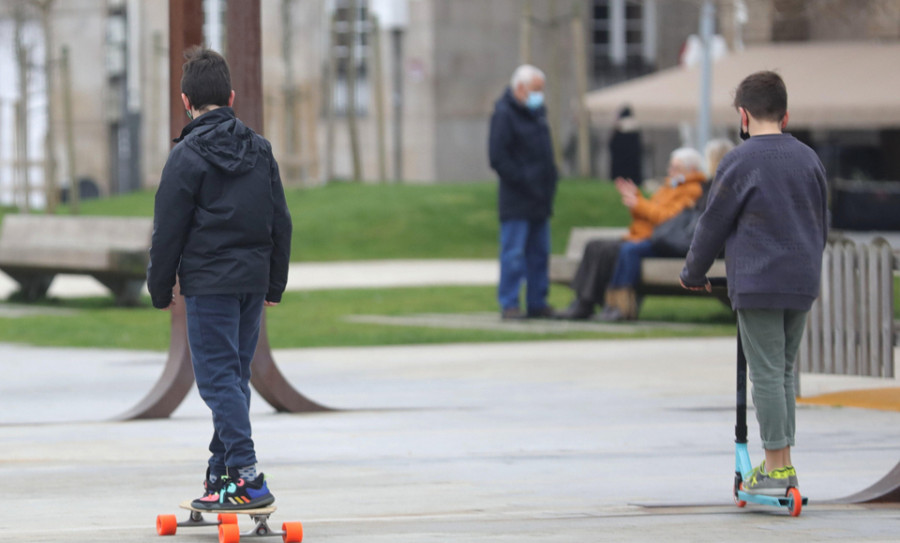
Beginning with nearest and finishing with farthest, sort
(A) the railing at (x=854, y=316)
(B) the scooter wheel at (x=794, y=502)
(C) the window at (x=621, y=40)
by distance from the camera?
(B) the scooter wheel at (x=794, y=502)
(A) the railing at (x=854, y=316)
(C) the window at (x=621, y=40)

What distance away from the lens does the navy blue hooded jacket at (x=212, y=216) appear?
5.20 meters

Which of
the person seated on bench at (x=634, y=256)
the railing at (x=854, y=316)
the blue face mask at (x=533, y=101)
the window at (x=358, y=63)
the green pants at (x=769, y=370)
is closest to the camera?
the green pants at (x=769, y=370)

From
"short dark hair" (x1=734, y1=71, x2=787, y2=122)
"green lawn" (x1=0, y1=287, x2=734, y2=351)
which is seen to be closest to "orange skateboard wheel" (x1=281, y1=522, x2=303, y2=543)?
"short dark hair" (x1=734, y1=71, x2=787, y2=122)

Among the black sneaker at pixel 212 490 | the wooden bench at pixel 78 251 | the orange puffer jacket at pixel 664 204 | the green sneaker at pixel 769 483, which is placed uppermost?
the orange puffer jacket at pixel 664 204

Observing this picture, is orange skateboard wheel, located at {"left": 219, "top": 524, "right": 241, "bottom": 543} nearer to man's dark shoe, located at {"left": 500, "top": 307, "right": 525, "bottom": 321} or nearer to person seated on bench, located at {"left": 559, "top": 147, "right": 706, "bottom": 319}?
person seated on bench, located at {"left": 559, "top": 147, "right": 706, "bottom": 319}

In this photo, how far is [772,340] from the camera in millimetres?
5758

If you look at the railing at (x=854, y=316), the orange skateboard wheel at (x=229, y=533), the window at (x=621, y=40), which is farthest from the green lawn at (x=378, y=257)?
the window at (x=621, y=40)

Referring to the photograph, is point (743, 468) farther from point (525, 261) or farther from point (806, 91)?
point (806, 91)

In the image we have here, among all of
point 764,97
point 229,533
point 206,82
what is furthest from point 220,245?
point 764,97

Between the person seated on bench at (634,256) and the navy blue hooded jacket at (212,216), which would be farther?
the person seated on bench at (634,256)

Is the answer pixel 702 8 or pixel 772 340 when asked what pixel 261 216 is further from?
pixel 702 8

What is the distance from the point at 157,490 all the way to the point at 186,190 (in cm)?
149

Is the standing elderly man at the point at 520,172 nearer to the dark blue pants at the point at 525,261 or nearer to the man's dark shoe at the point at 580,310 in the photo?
the dark blue pants at the point at 525,261

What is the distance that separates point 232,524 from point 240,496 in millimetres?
159
